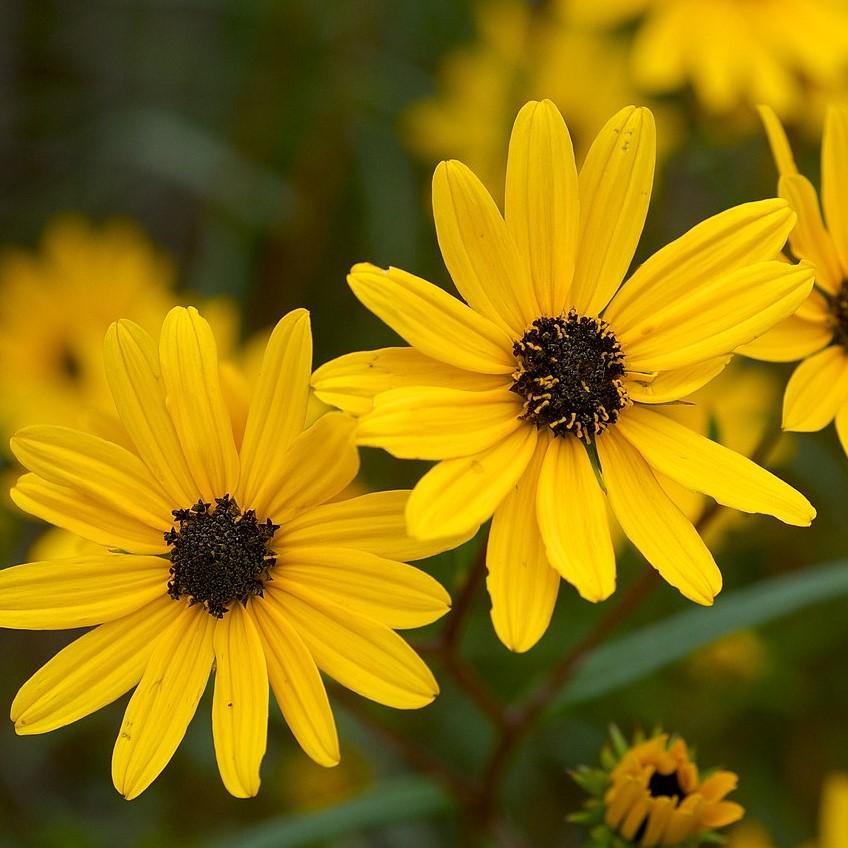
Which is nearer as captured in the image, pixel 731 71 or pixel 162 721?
pixel 162 721

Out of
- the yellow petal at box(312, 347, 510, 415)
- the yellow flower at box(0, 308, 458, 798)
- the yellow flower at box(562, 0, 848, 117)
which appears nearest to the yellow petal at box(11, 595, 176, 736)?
the yellow flower at box(0, 308, 458, 798)

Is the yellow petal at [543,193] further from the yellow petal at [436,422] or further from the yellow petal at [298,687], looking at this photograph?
the yellow petal at [298,687]

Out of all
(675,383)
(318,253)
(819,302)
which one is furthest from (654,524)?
(318,253)

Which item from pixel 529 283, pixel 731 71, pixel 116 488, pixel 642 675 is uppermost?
pixel 731 71

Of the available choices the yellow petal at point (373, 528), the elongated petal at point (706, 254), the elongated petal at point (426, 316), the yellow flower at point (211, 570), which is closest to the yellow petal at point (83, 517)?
the yellow flower at point (211, 570)

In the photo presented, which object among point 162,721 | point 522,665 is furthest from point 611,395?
point 522,665

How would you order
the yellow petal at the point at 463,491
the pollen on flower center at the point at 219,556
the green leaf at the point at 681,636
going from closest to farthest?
the yellow petal at the point at 463,491 < the pollen on flower center at the point at 219,556 < the green leaf at the point at 681,636

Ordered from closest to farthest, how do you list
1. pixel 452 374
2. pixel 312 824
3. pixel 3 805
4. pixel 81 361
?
pixel 452 374 → pixel 312 824 → pixel 3 805 → pixel 81 361

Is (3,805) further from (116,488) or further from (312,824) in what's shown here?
(116,488)
